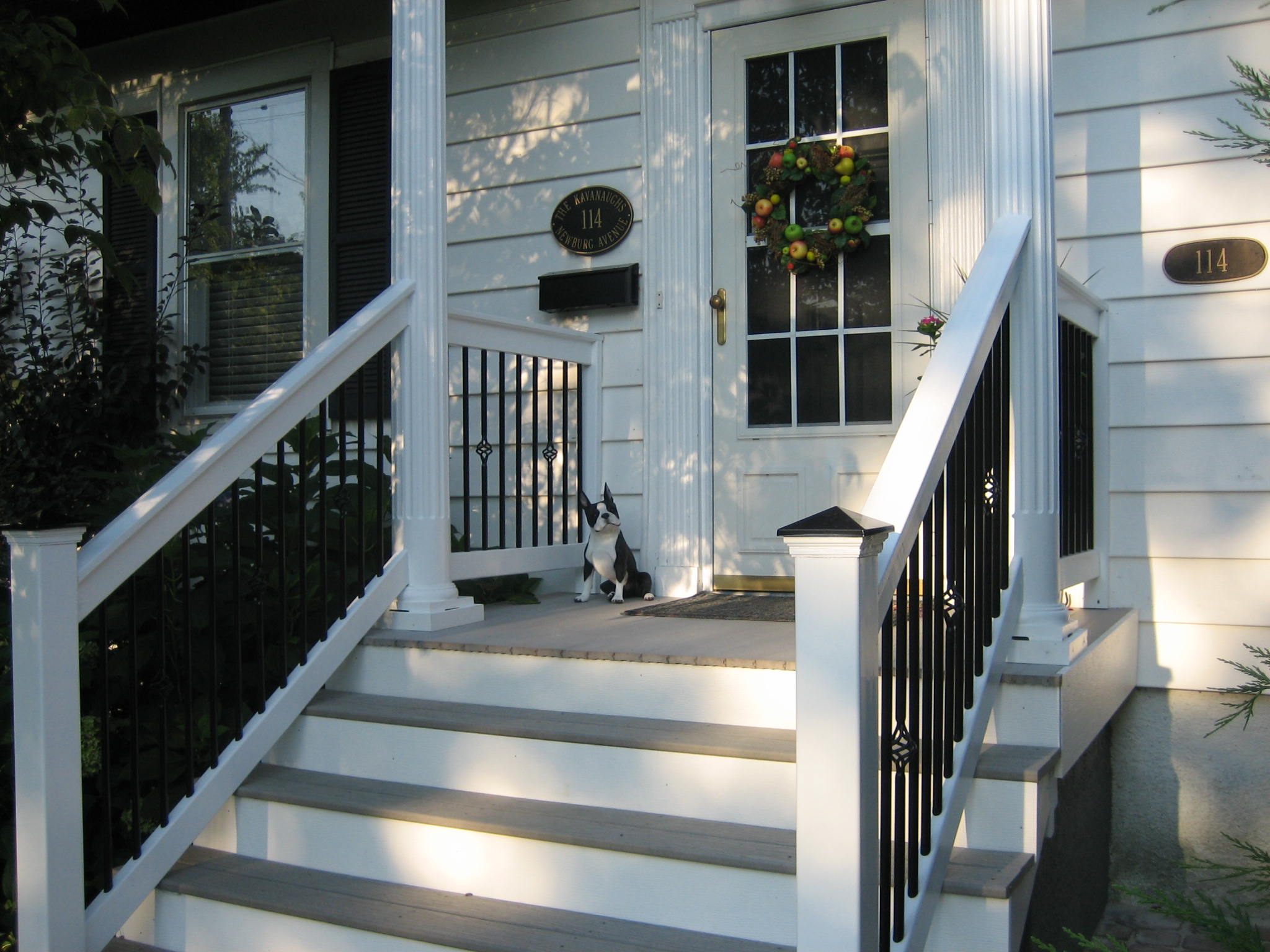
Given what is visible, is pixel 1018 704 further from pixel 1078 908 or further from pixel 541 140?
pixel 541 140

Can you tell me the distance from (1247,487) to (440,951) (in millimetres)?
2661

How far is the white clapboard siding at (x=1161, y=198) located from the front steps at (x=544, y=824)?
6.31ft

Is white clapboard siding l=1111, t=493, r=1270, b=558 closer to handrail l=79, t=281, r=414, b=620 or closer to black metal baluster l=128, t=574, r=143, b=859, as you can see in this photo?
handrail l=79, t=281, r=414, b=620

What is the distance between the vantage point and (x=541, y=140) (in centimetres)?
447

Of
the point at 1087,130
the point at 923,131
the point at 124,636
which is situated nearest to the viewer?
the point at 124,636

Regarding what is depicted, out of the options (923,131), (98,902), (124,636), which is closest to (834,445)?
(923,131)

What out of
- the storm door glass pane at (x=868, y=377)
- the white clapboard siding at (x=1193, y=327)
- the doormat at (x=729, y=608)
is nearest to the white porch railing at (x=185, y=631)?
the doormat at (x=729, y=608)

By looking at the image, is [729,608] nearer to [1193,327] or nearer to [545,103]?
[1193,327]

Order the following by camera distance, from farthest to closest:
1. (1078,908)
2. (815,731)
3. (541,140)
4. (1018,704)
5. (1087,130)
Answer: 1. (541,140)
2. (1087,130)
3. (1078,908)
4. (1018,704)
5. (815,731)

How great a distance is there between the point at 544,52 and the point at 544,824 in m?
3.25

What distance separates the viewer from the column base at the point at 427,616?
3170 millimetres

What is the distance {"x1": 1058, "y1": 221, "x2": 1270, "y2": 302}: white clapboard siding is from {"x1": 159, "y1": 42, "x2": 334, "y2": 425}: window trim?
309 centimetres

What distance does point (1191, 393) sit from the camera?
340 centimetres

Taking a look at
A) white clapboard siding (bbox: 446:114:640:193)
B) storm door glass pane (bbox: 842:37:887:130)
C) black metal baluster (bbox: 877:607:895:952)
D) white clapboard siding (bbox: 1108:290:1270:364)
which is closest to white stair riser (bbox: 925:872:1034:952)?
black metal baluster (bbox: 877:607:895:952)
